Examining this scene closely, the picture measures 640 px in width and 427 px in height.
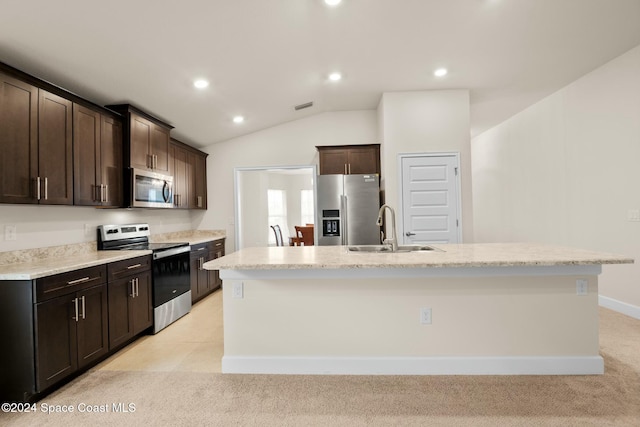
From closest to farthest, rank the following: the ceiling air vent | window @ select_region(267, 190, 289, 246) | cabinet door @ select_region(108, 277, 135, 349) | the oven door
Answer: cabinet door @ select_region(108, 277, 135, 349)
the oven door
the ceiling air vent
window @ select_region(267, 190, 289, 246)

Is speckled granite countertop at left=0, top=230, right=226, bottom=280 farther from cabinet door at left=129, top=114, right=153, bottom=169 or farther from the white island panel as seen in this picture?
the white island panel

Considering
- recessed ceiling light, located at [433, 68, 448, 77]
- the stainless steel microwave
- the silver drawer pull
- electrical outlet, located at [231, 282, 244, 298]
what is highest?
recessed ceiling light, located at [433, 68, 448, 77]

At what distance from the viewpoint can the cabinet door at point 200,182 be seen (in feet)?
16.7

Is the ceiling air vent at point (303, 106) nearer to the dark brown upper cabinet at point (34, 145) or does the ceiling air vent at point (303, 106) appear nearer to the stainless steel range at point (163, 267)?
the stainless steel range at point (163, 267)

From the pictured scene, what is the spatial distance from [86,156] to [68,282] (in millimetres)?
1172

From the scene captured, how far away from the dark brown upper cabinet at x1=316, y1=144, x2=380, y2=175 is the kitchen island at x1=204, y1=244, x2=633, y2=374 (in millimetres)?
2609

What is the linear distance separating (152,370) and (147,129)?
2.56m

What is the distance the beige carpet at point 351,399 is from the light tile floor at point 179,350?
137 mm

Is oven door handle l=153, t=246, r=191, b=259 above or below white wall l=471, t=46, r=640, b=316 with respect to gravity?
below

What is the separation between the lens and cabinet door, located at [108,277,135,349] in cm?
275

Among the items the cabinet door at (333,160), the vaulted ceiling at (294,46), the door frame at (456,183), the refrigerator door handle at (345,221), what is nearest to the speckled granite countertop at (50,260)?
the vaulted ceiling at (294,46)

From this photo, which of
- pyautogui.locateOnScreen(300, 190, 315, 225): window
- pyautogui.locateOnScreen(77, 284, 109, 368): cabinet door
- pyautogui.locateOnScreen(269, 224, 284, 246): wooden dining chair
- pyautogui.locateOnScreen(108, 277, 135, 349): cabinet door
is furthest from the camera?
pyautogui.locateOnScreen(300, 190, 315, 225): window

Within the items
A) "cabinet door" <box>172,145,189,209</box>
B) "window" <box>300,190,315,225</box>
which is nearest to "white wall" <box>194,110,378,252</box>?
"cabinet door" <box>172,145,189,209</box>

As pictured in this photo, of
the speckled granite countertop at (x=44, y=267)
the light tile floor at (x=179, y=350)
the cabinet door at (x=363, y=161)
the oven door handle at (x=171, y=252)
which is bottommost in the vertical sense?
the light tile floor at (x=179, y=350)
